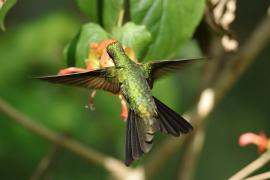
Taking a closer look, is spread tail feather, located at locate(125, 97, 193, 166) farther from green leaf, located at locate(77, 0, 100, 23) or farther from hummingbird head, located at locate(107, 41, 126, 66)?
green leaf, located at locate(77, 0, 100, 23)

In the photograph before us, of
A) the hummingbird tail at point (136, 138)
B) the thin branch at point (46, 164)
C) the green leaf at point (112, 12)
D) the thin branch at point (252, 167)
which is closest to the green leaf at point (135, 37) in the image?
the green leaf at point (112, 12)

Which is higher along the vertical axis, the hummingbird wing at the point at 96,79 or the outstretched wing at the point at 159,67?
the outstretched wing at the point at 159,67

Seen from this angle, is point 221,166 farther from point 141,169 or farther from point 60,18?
point 141,169

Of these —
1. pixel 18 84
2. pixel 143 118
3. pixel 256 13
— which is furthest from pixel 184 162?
pixel 256 13

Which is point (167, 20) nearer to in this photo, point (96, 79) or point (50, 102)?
point (96, 79)

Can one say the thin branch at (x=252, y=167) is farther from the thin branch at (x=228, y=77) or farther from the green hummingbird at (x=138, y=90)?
the thin branch at (x=228, y=77)

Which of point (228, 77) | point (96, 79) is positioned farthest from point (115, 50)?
point (228, 77)

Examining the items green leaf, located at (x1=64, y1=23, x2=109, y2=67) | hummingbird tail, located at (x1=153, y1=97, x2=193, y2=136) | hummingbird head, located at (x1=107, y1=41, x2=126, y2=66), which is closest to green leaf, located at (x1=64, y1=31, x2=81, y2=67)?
green leaf, located at (x1=64, y1=23, x2=109, y2=67)
